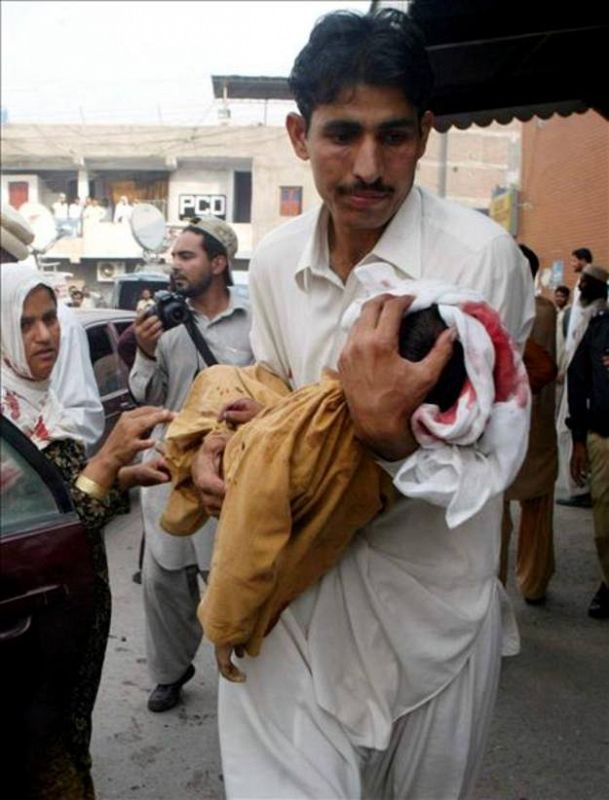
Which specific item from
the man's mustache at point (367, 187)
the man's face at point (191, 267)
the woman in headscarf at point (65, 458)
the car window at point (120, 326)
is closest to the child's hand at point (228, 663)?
the woman in headscarf at point (65, 458)

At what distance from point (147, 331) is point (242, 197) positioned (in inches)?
807

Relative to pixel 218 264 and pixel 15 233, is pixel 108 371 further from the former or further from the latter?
pixel 15 233

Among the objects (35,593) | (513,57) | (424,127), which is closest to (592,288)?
(513,57)

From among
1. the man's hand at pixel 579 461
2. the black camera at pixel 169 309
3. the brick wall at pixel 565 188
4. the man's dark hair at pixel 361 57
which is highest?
the brick wall at pixel 565 188

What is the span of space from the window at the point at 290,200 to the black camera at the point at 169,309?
62.9 feet

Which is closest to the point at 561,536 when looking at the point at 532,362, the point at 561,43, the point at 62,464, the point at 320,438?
the point at 532,362

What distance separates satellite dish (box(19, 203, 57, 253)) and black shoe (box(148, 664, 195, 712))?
244 cm

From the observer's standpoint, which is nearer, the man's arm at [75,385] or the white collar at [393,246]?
the white collar at [393,246]

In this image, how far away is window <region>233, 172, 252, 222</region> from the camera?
22422mm

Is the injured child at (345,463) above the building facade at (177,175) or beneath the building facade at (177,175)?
beneath

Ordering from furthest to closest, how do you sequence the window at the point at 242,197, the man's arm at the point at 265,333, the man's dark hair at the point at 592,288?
1. the window at the point at 242,197
2. the man's dark hair at the point at 592,288
3. the man's arm at the point at 265,333

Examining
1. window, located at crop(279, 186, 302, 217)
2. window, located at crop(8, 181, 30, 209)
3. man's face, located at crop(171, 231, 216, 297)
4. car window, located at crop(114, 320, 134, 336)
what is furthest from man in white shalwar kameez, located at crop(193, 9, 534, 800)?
window, located at crop(279, 186, 302, 217)

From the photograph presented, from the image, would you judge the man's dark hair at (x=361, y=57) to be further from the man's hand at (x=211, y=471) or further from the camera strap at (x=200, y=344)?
the camera strap at (x=200, y=344)

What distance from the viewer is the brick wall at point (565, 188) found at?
10375 millimetres
